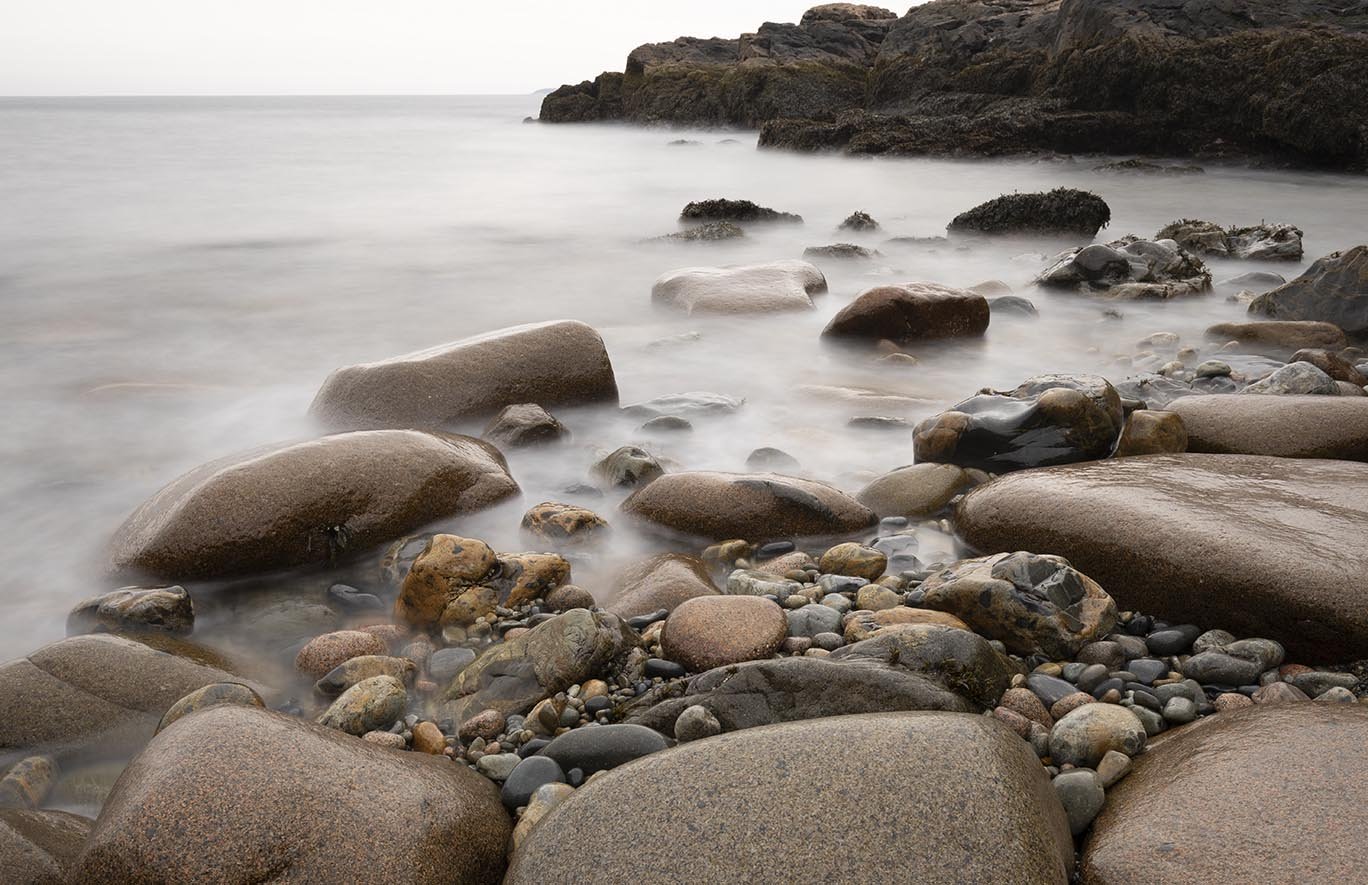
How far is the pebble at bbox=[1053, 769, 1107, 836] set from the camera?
5.92ft

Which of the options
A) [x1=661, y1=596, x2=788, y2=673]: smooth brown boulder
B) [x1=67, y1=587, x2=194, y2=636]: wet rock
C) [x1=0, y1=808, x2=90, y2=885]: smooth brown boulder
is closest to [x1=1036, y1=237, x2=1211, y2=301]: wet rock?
[x1=661, y1=596, x2=788, y2=673]: smooth brown boulder

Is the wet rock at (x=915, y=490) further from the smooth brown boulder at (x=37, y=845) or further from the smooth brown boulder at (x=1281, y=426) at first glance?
the smooth brown boulder at (x=37, y=845)

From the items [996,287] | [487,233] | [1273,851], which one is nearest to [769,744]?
[1273,851]

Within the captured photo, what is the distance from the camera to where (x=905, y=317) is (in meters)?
6.08

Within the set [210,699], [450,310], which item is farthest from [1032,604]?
[450,310]

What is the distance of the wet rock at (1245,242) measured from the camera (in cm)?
857

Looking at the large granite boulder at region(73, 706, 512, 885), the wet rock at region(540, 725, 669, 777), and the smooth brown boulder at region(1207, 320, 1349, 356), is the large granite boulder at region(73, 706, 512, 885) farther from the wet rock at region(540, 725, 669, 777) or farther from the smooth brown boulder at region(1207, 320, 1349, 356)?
the smooth brown boulder at region(1207, 320, 1349, 356)

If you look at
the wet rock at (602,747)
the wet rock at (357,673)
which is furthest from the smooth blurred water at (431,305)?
the wet rock at (602,747)

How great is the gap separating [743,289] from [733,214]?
17.2ft

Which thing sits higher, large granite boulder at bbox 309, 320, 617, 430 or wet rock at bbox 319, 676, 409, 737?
large granite boulder at bbox 309, 320, 617, 430

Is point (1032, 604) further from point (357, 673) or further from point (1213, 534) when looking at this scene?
point (357, 673)

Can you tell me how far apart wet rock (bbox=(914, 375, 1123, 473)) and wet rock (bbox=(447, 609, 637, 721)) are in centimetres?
199

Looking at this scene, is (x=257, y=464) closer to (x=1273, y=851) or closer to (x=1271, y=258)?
(x=1273, y=851)

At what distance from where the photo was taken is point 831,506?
3.54m
